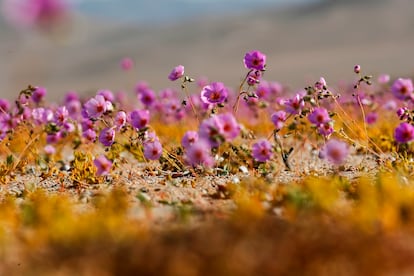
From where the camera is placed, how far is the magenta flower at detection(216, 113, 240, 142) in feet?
10.9

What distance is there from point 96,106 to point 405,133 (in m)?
1.84

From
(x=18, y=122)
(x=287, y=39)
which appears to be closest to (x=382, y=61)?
(x=287, y=39)

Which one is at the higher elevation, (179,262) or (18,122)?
(18,122)

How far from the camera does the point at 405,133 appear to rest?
358cm

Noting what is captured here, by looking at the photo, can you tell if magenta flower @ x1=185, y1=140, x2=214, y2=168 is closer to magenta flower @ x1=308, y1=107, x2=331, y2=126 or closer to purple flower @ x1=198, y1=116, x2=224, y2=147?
purple flower @ x1=198, y1=116, x2=224, y2=147

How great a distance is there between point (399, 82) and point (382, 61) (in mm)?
30180

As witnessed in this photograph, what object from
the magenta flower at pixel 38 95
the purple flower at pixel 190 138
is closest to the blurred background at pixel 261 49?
the magenta flower at pixel 38 95

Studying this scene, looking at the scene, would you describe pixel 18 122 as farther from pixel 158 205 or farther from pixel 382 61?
pixel 382 61

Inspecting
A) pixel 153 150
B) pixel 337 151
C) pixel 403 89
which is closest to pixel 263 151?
pixel 337 151

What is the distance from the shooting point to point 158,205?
135 inches

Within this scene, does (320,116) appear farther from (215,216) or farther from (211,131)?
(215,216)

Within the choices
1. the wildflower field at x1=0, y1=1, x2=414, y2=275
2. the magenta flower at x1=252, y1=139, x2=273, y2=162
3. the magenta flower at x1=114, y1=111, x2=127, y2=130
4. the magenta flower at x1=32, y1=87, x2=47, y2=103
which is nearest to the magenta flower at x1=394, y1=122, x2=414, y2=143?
the wildflower field at x1=0, y1=1, x2=414, y2=275

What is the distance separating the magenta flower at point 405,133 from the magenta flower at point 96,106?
5.75ft

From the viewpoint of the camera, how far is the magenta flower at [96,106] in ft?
13.9
